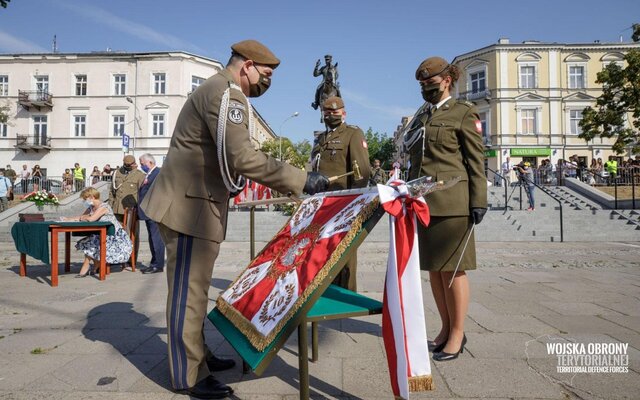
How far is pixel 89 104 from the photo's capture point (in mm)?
40844

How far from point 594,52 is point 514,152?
12.9 meters

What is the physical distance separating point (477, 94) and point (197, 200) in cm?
4741

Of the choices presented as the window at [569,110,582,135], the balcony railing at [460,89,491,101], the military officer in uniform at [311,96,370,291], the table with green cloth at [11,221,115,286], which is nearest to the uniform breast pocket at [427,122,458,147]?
the military officer in uniform at [311,96,370,291]

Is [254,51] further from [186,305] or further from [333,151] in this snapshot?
[333,151]

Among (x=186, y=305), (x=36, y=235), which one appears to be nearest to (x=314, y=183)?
(x=186, y=305)

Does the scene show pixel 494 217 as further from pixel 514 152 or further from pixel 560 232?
pixel 514 152

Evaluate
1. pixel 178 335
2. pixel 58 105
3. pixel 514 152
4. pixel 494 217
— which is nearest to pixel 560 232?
pixel 494 217

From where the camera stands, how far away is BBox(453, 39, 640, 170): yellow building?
142 feet

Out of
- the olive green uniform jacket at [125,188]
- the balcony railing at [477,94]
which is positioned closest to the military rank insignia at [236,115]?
the olive green uniform jacket at [125,188]

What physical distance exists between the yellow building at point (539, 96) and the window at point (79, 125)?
132 ft

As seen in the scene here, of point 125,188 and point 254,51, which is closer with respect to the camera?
point 254,51

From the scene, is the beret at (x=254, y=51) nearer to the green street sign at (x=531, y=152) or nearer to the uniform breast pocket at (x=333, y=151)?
the uniform breast pocket at (x=333, y=151)

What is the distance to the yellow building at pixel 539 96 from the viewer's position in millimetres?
43219

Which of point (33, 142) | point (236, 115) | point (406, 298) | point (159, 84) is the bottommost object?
point (406, 298)
